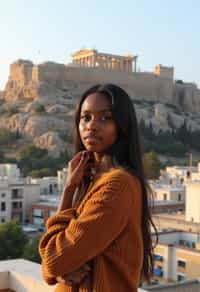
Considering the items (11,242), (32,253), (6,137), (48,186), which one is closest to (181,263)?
(32,253)

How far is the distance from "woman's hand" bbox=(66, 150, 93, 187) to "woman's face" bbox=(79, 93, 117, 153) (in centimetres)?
5

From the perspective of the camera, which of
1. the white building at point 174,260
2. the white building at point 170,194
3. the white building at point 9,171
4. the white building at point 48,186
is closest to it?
the white building at point 174,260

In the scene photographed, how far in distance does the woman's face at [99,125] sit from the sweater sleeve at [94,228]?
0.13 m

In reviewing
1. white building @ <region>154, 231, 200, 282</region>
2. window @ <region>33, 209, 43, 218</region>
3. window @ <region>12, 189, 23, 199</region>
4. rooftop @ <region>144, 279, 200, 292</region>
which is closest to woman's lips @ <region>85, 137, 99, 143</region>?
rooftop @ <region>144, 279, 200, 292</region>

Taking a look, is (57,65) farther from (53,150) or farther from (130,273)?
(130,273)

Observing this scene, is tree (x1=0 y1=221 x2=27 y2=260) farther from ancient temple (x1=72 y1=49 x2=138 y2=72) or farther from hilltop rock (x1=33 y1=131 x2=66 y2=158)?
ancient temple (x1=72 y1=49 x2=138 y2=72)

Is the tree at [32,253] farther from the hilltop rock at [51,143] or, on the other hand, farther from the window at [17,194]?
the hilltop rock at [51,143]

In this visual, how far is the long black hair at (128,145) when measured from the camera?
128 cm

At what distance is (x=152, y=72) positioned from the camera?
49156 mm

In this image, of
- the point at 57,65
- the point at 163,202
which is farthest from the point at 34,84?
the point at 163,202

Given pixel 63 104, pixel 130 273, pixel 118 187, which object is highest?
pixel 63 104

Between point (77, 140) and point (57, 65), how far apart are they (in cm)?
4373

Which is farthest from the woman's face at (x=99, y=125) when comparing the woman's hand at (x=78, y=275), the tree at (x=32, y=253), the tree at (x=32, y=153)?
the tree at (x=32, y=153)

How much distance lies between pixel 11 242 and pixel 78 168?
1313 cm
